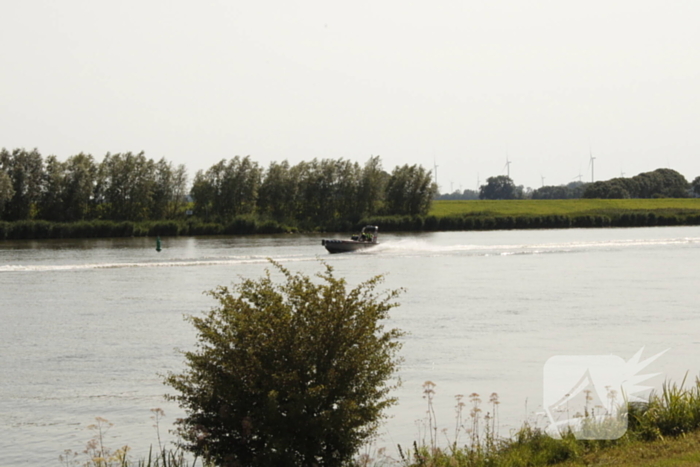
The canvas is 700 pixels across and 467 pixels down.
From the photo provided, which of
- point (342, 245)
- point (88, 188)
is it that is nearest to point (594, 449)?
point (342, 245)

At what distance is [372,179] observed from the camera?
410 ft

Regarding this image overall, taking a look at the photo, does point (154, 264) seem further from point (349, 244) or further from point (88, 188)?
point (88, 188)

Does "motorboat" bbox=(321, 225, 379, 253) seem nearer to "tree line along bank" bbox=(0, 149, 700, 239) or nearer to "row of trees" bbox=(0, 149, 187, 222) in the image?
"tree line along bank" bbox=(0, 149, 700, 239)

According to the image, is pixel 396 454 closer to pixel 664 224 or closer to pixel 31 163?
pixel 31 163

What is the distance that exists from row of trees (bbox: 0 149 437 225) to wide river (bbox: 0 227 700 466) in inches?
1953

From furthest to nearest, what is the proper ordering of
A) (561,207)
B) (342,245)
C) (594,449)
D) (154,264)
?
(561,207) < (342,245) < (154,264) < (594,449)

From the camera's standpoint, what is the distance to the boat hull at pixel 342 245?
222 feet

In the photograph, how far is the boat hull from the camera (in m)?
67.7

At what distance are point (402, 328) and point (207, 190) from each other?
93.1m

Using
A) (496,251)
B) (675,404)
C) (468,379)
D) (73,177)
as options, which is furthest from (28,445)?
(73,177)

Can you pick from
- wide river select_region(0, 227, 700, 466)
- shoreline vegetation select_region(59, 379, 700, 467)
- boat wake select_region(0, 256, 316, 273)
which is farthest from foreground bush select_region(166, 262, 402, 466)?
boat wake select_region(0, 256, 316, 273)

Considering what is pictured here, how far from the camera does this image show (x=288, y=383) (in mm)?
11133

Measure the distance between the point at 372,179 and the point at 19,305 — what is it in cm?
9224

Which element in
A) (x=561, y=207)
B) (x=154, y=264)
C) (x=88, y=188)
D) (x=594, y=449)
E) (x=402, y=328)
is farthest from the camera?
(x=561, y=207)
